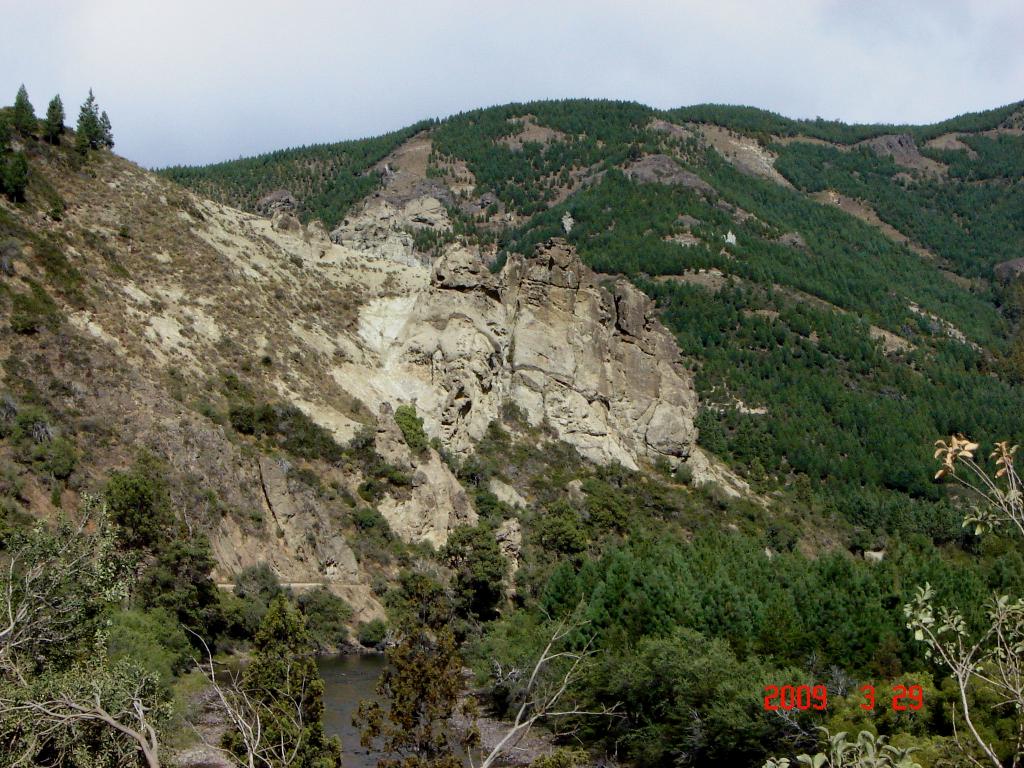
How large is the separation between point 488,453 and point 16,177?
38379 mm

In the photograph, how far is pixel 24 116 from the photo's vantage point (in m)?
71.4

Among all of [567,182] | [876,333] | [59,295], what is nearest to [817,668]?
[59,295]

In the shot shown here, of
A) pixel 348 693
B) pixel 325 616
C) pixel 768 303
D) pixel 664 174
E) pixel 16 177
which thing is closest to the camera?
pixel 348 693

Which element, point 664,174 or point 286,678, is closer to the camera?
point 286,678

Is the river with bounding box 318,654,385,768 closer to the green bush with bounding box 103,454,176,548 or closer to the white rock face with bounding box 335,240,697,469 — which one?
the green bush with bounding box 103,454,176,548

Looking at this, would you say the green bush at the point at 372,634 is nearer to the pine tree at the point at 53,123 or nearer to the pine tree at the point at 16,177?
the pine tree at the point at 16,177

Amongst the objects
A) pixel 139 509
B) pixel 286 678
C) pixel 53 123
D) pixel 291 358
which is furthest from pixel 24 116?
pixel 286 678

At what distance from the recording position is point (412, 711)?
22.5m

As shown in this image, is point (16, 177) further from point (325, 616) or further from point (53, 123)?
point (325, 616)

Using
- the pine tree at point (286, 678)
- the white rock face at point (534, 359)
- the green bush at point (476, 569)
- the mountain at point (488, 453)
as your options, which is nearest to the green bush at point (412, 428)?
the mountain at point (488, 453)

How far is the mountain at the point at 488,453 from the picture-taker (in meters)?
38.6
